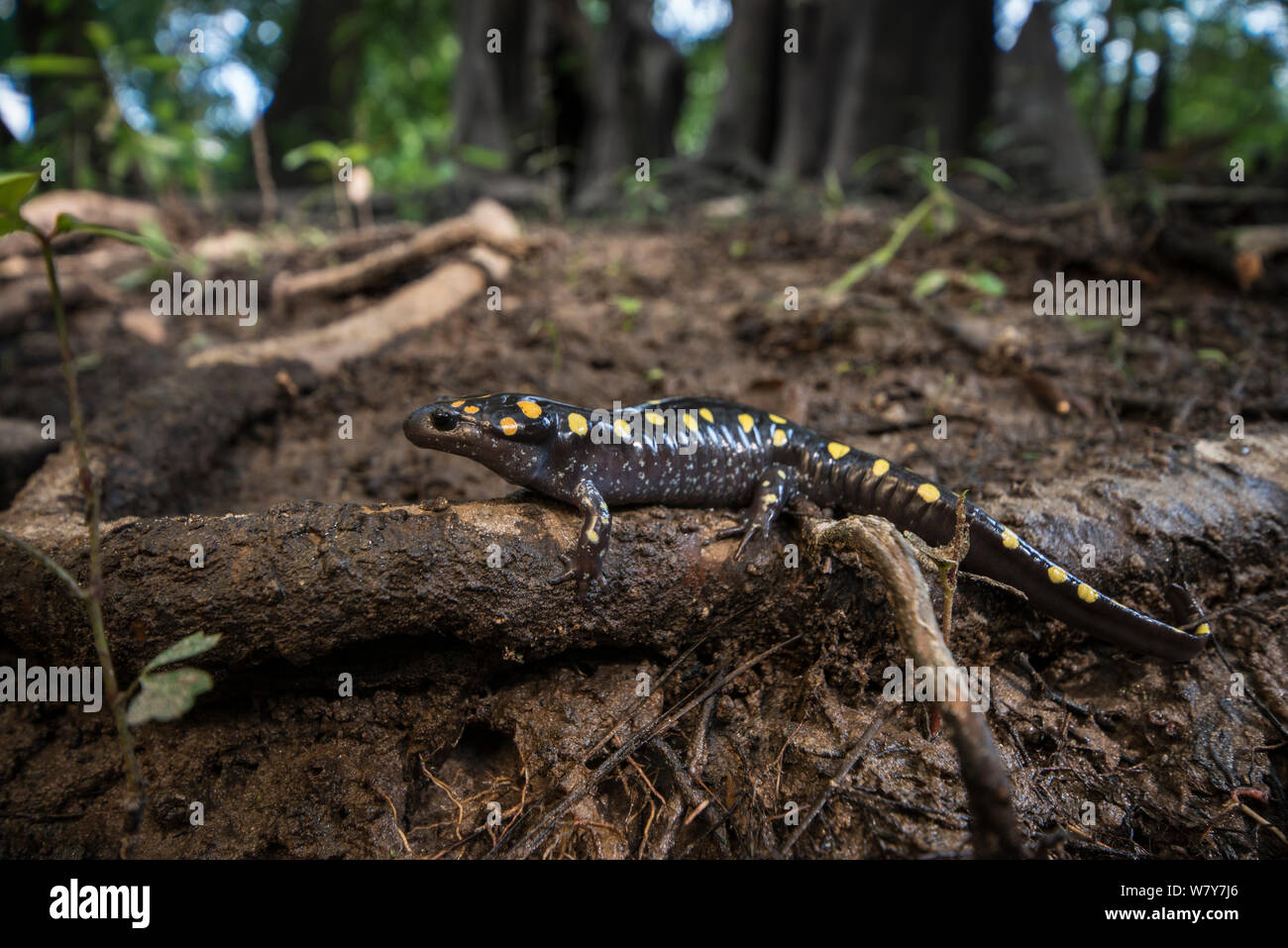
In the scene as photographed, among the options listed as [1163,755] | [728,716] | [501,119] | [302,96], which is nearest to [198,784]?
[728,716]

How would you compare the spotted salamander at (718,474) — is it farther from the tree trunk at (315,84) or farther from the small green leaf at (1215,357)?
the tree trunk at (315,84)

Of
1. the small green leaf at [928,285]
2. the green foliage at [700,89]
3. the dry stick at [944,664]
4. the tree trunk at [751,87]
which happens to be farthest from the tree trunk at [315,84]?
the dry stick at [944,664]

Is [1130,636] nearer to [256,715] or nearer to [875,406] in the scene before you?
[875,406]

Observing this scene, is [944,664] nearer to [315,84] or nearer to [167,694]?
[167,694]

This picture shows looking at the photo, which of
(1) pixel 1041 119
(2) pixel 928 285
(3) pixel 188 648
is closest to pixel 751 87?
(1) pixel 1041 119

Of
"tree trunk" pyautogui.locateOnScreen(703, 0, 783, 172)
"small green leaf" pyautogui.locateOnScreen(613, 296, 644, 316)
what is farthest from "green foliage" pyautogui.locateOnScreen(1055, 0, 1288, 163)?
"small green leaf" pyautogui.locateOnScreen(613, 296, 644, 316)

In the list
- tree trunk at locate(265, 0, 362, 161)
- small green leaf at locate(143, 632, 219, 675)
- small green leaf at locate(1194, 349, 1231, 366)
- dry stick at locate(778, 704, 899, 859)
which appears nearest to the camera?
small green leaf at locate(143, 632, 219, 675)

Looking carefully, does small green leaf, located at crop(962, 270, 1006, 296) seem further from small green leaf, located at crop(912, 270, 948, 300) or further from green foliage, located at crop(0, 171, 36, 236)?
green foliage, located at crop(0, 171, 36, 236)
